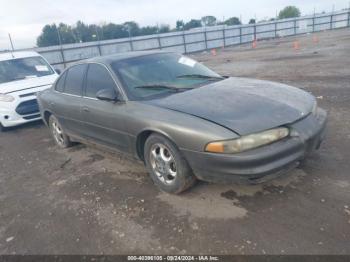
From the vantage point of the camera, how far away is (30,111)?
7.37m

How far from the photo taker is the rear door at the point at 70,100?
15.6 feet

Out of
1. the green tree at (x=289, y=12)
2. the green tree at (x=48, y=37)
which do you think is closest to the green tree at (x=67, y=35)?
the green tree at (x=48, y=37)

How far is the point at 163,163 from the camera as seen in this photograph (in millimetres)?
3531

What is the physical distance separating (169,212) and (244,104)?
1.41 m

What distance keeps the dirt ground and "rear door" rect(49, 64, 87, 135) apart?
0.70 meters

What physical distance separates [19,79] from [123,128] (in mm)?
5269

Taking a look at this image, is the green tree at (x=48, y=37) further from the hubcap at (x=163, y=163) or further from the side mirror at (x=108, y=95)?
the hubcap at (x=163, y=163)

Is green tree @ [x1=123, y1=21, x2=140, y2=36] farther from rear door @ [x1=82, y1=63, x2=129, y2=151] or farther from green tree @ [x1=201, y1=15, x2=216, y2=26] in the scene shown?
rear door @ [x1=82, y1=63, x2=129, y2=151]

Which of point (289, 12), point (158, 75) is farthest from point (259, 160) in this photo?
point (289, 12)

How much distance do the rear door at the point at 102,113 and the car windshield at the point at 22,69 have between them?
4269mm

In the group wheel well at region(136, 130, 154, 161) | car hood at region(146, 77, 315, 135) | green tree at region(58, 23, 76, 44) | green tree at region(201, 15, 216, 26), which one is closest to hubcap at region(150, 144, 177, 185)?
wheel well at region(136, 130, 154, 161)

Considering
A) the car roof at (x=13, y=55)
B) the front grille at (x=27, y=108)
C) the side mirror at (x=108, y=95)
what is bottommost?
the front grille at (x=27, y=108)

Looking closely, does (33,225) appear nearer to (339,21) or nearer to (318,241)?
(318,241)

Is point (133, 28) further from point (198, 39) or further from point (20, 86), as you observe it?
point (20, 86)
